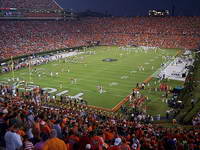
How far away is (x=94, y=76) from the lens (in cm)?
3191

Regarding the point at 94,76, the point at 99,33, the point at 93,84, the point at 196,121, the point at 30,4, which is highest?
the point at 30,4

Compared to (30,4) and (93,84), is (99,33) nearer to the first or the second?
(30,4)

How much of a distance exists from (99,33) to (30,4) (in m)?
23.0

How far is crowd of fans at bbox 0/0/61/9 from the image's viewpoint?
67.5 m

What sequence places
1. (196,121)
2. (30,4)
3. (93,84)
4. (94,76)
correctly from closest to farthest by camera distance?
(196,121) < (93,84) < (94,76) < (30,4)

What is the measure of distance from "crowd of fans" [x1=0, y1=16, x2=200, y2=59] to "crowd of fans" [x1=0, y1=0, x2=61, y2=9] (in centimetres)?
595

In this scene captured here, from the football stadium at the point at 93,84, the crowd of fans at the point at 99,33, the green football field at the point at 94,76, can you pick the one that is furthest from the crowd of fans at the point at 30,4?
the green football field at the point at 94,76

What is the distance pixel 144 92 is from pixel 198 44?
140 ft

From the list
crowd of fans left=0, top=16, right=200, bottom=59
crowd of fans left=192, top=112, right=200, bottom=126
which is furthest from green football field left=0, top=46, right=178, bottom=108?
crowd of fans left=0, top=16, right=200, bottom=59

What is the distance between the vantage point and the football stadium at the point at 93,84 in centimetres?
773

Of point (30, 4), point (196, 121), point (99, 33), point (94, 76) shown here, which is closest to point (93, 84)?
point (94, 76)

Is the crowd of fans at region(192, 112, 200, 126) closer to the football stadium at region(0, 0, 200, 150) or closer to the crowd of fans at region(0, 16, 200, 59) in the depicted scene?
the football stadium at region(0, 0, 200, 150)

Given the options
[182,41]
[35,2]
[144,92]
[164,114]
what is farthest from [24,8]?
[164,114]

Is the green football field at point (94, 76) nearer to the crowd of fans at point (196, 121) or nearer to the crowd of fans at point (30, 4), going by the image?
the crowd of fans at point (196, 121)
